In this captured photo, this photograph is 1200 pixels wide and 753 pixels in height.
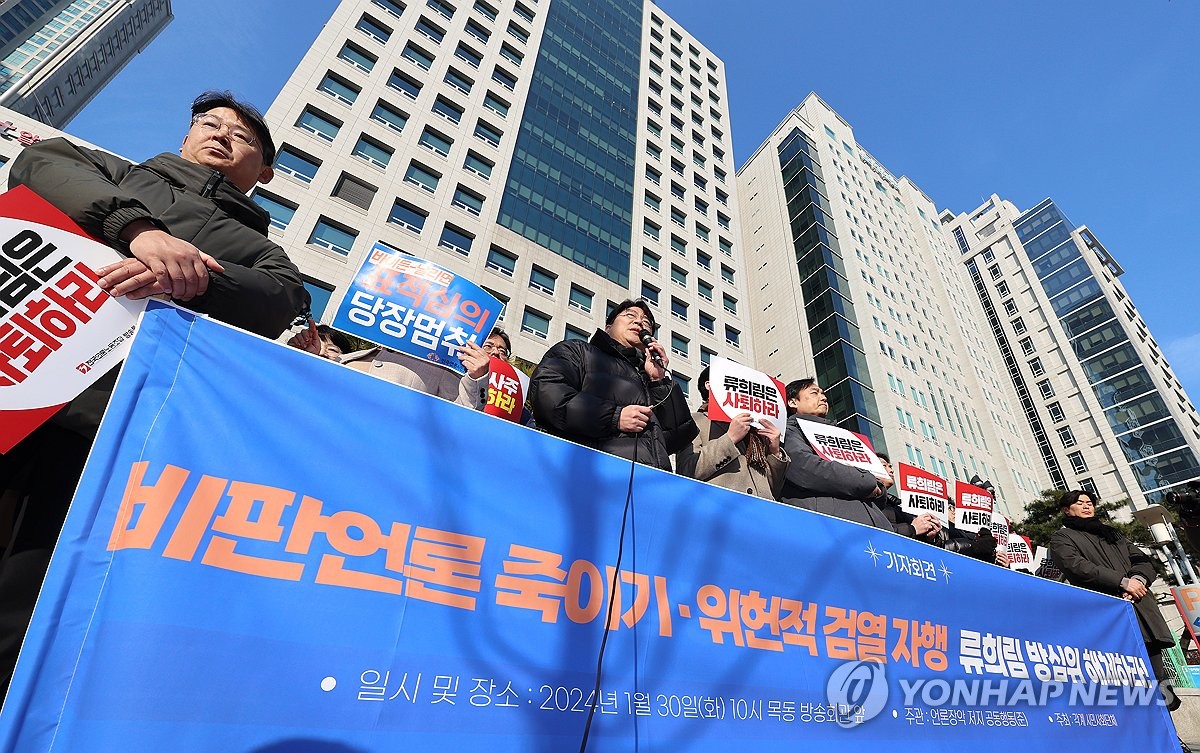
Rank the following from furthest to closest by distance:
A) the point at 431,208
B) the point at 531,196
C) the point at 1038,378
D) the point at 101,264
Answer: the point at 1038,378 < the point at 531,196 < the point at 431,208 < the point at 101,264

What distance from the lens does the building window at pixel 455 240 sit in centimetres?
2050

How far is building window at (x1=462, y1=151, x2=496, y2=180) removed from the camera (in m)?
22.9

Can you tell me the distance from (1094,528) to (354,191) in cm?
2138

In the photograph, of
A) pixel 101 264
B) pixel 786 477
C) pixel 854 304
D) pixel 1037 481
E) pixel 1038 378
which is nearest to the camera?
pixel 101 264

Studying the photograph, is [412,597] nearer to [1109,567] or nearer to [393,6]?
[1109,567]

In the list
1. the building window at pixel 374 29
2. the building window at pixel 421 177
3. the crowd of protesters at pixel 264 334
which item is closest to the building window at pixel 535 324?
the building window at pixel 421 177

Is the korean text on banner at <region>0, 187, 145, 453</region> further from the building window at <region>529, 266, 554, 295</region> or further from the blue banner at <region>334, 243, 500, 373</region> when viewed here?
the building window at <region>529, 266, 554, 295</region>

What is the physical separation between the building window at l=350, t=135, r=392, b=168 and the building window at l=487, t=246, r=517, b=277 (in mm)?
5181

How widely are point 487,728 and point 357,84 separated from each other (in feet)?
83.4

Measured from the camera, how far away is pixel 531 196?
24.5m

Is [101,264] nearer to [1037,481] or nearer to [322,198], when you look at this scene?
[322,198]

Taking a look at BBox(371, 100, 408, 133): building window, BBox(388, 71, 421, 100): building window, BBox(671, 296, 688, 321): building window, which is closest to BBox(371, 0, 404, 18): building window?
BBox(388, 71, 421, 100): building window

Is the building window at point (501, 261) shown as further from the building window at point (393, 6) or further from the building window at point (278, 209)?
the building window at point (393, 6)

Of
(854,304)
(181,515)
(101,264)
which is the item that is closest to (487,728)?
(181,515)
